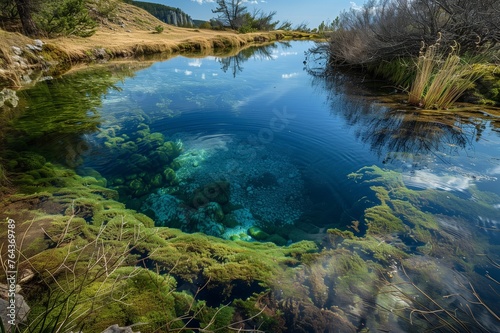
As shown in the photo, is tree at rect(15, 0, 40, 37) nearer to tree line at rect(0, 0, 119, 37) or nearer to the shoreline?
tree line at rect(0, 0, 119, 37)

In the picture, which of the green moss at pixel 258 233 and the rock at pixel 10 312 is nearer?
the rock at pixel 10 312

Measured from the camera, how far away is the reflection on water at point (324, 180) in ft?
6.57

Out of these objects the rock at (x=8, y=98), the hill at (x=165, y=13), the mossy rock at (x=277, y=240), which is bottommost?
the mossy rock at (x=277, y=240)

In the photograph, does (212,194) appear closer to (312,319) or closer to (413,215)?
(312,319)

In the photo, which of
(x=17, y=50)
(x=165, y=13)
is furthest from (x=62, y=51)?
(x=165, y=13)

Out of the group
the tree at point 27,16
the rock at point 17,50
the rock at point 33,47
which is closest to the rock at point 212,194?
the rock at point 17,50

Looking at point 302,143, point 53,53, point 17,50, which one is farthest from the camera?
point 53,53

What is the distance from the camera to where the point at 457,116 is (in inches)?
222

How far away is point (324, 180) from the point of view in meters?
3.81

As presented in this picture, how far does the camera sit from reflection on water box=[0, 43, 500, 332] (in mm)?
2002

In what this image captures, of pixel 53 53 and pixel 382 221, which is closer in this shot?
pixel 382 221

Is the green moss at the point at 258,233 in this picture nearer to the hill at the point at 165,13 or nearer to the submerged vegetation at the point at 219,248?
the submerged vegetation at the point at 219,248

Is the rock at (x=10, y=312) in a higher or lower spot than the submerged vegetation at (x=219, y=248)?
higher

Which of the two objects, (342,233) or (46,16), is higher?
(46,16)
